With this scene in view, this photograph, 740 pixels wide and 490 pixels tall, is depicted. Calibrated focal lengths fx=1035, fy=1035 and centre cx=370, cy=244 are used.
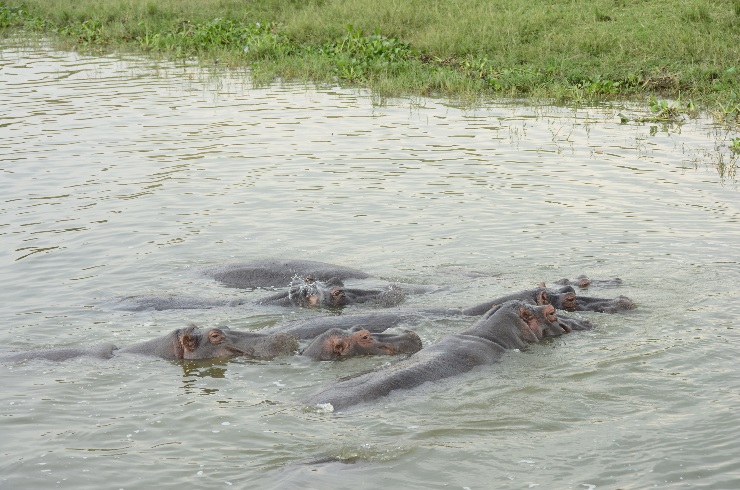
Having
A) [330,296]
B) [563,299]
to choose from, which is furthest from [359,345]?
[563,299]

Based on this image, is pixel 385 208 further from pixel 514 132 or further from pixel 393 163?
pixel 514 132

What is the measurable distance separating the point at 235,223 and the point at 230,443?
16.6 ft

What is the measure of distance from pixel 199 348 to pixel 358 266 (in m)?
2.48

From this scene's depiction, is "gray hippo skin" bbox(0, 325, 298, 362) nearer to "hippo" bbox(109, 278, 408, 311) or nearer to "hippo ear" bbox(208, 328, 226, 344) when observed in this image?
"hippo ear" bbox(208, 328, 226, 344)

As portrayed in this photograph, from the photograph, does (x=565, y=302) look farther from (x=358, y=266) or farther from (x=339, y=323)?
(x=358, y=266)

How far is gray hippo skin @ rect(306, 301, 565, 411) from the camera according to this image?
6.30 metres

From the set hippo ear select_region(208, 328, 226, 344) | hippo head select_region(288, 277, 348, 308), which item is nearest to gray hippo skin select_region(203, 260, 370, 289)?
hippo head select_region(288, 277, 348, 308)

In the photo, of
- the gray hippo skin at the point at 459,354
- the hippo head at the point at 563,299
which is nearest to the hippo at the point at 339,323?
the gray hippo skin at the point at 459,354

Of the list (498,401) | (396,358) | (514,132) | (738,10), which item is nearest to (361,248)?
(396,358)

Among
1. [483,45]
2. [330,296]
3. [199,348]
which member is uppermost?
[483,45]

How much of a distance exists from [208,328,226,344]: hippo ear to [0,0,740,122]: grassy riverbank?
9.01 m

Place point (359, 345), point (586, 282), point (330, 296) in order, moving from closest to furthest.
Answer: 1. point (359, 345)
2. point (330, 296)
3. point (586, 282)

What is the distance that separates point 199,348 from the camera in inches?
289

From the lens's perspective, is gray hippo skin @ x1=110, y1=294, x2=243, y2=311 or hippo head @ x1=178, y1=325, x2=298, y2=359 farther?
gray hippo skin @ x1=110, y1=294, x2=243, y2=311
